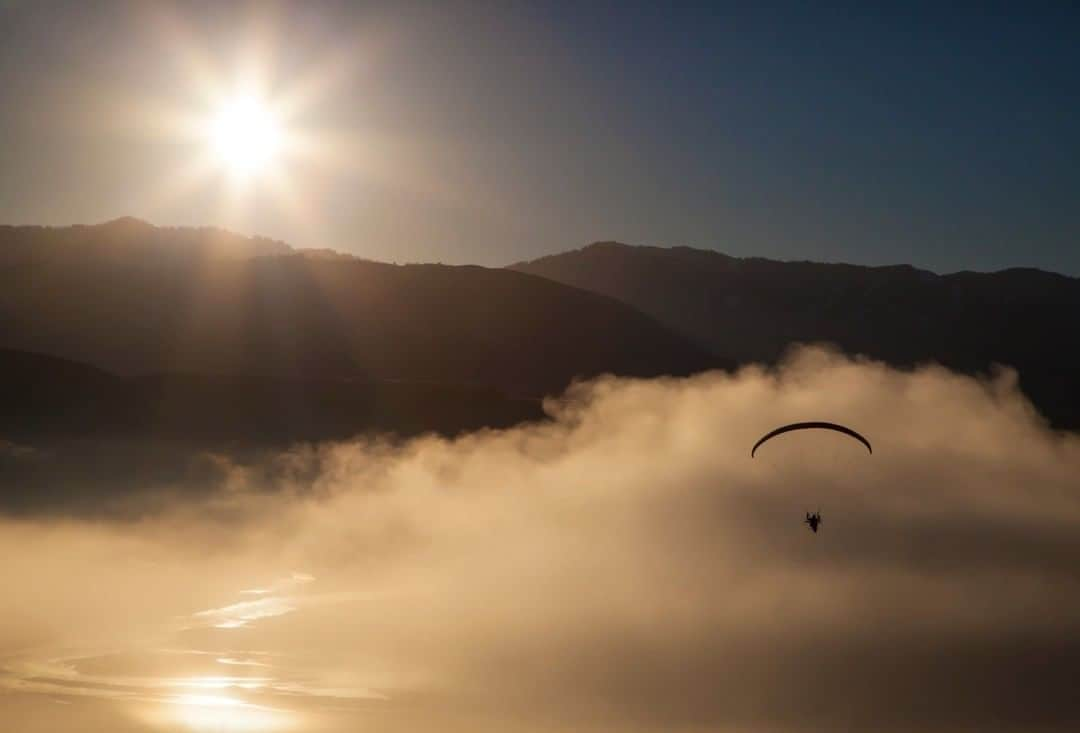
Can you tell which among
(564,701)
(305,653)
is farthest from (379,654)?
(564,701)

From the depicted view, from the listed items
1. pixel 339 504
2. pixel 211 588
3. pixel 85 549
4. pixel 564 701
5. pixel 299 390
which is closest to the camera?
pixel 564 701

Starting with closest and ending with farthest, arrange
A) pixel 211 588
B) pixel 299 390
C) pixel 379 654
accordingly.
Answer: pixel 379 654, pixel 211 588, pixel 299 390

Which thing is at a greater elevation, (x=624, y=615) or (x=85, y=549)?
(x=85, y=549)

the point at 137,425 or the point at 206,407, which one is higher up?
the point at 206,407

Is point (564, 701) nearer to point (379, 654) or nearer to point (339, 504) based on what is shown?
point (379, 654)

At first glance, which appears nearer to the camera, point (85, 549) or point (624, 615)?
point (624, 615)

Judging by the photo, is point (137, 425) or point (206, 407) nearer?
point (137, 425)

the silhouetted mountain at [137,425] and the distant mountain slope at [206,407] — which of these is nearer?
the silhouetted mountain at [137,425]

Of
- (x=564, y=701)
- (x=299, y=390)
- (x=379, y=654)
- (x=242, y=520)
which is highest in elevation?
(x=299, y=390)

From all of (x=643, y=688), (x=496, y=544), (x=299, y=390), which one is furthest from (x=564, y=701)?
(x=299, y=390)

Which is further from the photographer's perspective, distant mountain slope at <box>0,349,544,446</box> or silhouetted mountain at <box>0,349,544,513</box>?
distant mountain slope at <box>0,349,544,446</box>
